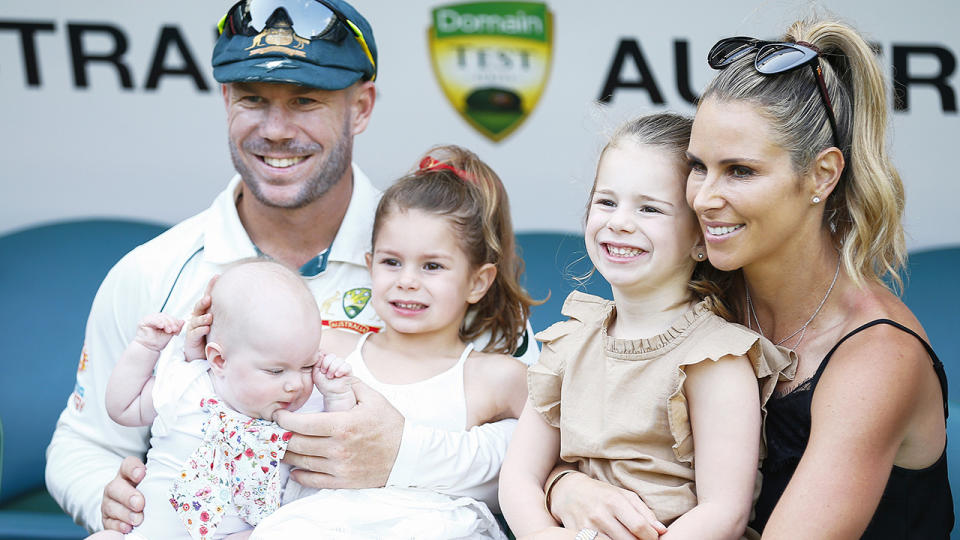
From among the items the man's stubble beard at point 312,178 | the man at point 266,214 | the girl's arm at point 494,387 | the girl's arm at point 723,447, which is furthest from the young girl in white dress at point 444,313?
the girl's arm at point 723,447

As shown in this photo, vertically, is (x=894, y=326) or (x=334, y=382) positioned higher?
(x=894, y=326)

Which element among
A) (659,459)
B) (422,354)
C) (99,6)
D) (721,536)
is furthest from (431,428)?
(99,6)

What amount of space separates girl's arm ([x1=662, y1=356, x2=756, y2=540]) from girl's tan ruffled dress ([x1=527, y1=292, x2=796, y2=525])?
1.2 inches

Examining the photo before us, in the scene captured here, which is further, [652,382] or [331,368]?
[331,368]

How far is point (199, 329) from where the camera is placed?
6.81 ft

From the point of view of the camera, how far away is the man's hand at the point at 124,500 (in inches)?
83.0

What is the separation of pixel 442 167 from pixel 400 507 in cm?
88

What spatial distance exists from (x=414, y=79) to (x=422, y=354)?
5.14 feet

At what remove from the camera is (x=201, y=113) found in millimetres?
3637

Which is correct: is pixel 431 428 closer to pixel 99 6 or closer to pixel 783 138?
pixel 783 138

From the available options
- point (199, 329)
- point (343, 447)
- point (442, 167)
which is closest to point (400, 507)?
point (343, 447)

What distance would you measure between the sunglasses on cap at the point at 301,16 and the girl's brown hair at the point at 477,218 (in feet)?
1.34

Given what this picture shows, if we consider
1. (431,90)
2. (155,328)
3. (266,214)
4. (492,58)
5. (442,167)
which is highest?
(492,58)

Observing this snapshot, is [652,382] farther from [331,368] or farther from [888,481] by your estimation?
[331,368]
